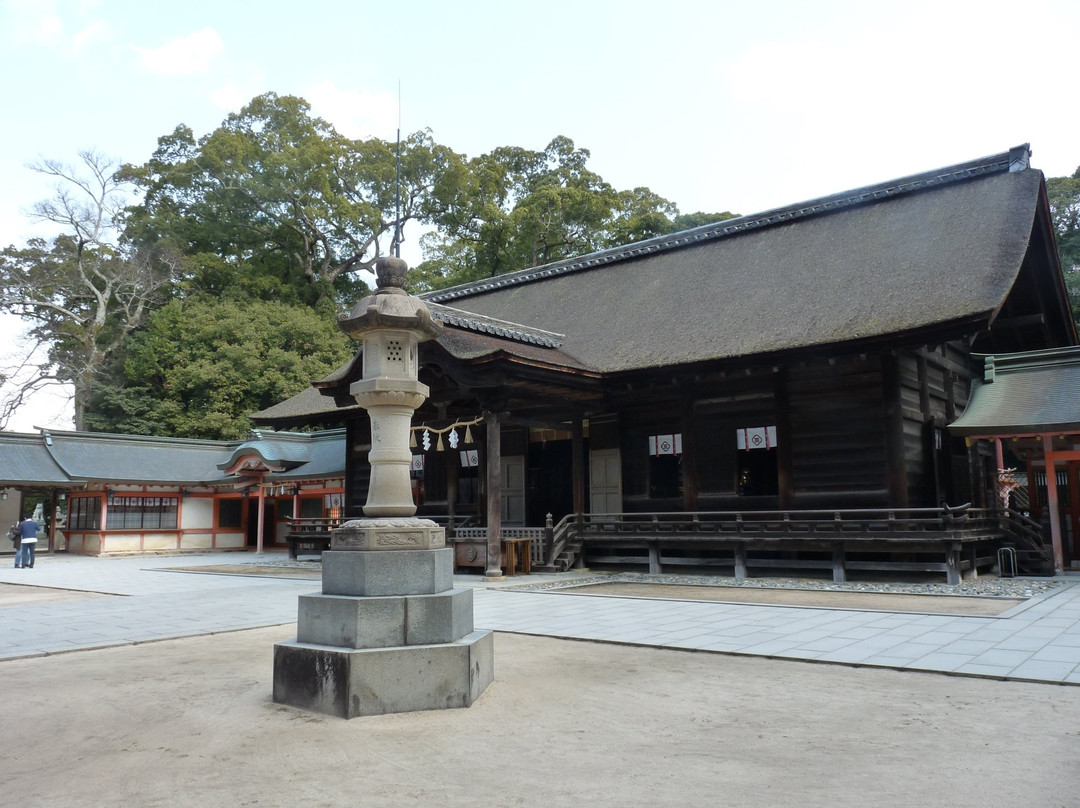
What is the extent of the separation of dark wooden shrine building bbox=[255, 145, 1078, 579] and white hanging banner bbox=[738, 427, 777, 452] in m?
0.04

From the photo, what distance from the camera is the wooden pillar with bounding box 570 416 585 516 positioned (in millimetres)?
16344

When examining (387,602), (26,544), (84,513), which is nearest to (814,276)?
(387,602)

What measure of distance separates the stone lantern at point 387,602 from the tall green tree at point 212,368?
2766 centimetres

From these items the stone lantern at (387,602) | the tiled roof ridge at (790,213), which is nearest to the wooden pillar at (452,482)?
the tiled roof ridge at (790,213)

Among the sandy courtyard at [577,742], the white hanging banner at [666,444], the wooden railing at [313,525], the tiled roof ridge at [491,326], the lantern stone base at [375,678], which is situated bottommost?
the sandy courtyard at [577,742]

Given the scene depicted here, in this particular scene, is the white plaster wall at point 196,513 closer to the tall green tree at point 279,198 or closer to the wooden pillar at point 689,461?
the tall green tree at point 279,198

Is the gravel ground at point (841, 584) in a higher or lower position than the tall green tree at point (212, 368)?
lower

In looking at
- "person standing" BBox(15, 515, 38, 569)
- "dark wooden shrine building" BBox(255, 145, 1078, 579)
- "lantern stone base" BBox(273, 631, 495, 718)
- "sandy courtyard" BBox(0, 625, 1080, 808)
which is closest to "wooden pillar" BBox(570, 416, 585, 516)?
"dark wooden shrine building" BBox(255, 145, 1078, 579)

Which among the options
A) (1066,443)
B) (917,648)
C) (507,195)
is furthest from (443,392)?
(507,195)

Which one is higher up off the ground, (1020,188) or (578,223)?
(578,223)

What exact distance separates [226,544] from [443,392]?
17.2 meters

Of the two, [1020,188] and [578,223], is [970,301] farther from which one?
[578,223]

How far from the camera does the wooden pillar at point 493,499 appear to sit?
14.9 metres

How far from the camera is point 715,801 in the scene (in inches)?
139
